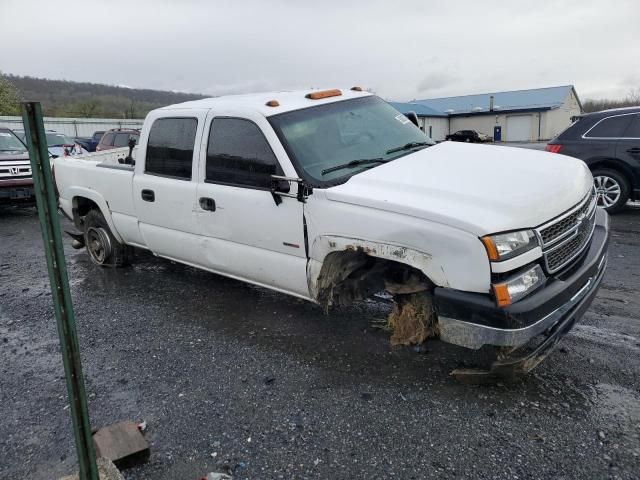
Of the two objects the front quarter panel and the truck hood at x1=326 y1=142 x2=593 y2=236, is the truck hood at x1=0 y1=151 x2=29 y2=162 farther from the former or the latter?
the truck hood at x1=326 y1=142 x2=593 y2=236

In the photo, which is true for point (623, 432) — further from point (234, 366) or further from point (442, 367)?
point (234, 366)

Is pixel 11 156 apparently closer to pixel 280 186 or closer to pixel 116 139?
pixel 116 139

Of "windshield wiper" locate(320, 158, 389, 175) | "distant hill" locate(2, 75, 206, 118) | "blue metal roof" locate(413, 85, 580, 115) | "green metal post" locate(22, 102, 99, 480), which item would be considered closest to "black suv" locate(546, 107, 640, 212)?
"windshield wiper" locate(320, 158, 389, 175)

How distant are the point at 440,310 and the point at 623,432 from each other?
46.5 inches

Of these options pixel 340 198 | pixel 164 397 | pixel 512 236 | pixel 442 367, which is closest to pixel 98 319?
pixel 164 397

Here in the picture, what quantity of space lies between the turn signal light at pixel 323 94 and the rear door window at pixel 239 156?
2.22 feet

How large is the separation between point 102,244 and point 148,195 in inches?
61.0

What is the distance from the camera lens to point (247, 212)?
3990mm

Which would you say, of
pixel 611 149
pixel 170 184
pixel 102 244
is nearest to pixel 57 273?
pixel 170 184

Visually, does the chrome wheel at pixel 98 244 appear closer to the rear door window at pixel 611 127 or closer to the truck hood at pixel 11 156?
the truck hood at pixel 11 156

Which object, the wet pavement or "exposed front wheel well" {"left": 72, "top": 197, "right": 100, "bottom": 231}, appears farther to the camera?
"exposed front wheel well" {"left": 72, "top": 197, "right": 100, "bottom": 231}

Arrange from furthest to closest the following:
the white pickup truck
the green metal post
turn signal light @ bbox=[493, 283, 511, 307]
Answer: the white pickup truck < turn signal light @ bbox=[493, 283, 511, 307] < the green metal post

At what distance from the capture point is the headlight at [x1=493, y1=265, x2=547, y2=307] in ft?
9.00

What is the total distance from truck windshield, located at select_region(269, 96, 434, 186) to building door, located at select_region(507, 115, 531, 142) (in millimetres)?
45856
